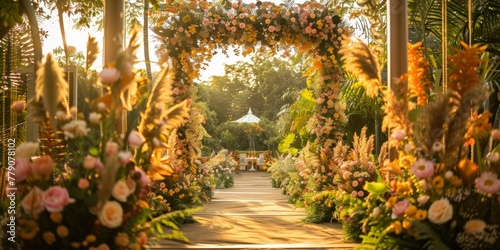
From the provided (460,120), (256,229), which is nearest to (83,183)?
(460,120)

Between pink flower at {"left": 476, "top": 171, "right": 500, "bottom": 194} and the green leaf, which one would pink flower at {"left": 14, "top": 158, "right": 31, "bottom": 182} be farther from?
pink flower at {"left": 476, "top": 171, "right": 500, "bottom": 194}

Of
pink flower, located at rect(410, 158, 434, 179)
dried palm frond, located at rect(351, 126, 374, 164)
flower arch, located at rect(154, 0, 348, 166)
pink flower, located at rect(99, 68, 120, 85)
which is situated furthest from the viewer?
flower arch, located at rect(154, 0, 348, 166)

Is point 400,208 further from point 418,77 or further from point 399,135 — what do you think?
point 418,77

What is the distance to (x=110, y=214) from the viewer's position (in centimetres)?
256

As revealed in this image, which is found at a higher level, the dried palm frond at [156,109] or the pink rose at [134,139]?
the dried palm frond at [156,109]

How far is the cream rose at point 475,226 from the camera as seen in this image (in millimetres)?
2873

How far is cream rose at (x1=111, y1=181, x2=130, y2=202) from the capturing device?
2596 mm

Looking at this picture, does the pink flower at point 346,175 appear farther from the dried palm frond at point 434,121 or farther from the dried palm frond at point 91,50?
the dried palm frond at point 91,50

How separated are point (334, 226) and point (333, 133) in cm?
195

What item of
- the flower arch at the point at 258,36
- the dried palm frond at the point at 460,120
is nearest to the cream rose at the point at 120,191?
the dried palm frond at the point at 460,120

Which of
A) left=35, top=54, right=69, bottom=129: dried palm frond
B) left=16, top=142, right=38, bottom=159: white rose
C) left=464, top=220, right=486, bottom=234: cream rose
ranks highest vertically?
left=35, top=54, right=69, bottom=129: dried palm frond

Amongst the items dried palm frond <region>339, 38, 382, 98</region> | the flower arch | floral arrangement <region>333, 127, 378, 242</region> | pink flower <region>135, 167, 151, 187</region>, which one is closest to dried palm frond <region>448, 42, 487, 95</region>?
dried palm frond <region>339, 38, 382, 98</region>

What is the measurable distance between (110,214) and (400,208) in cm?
135

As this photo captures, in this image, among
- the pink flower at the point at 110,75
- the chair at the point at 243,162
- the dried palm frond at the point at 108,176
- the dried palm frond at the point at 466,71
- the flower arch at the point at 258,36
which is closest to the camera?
the dried palm frond at the point at 108,176
